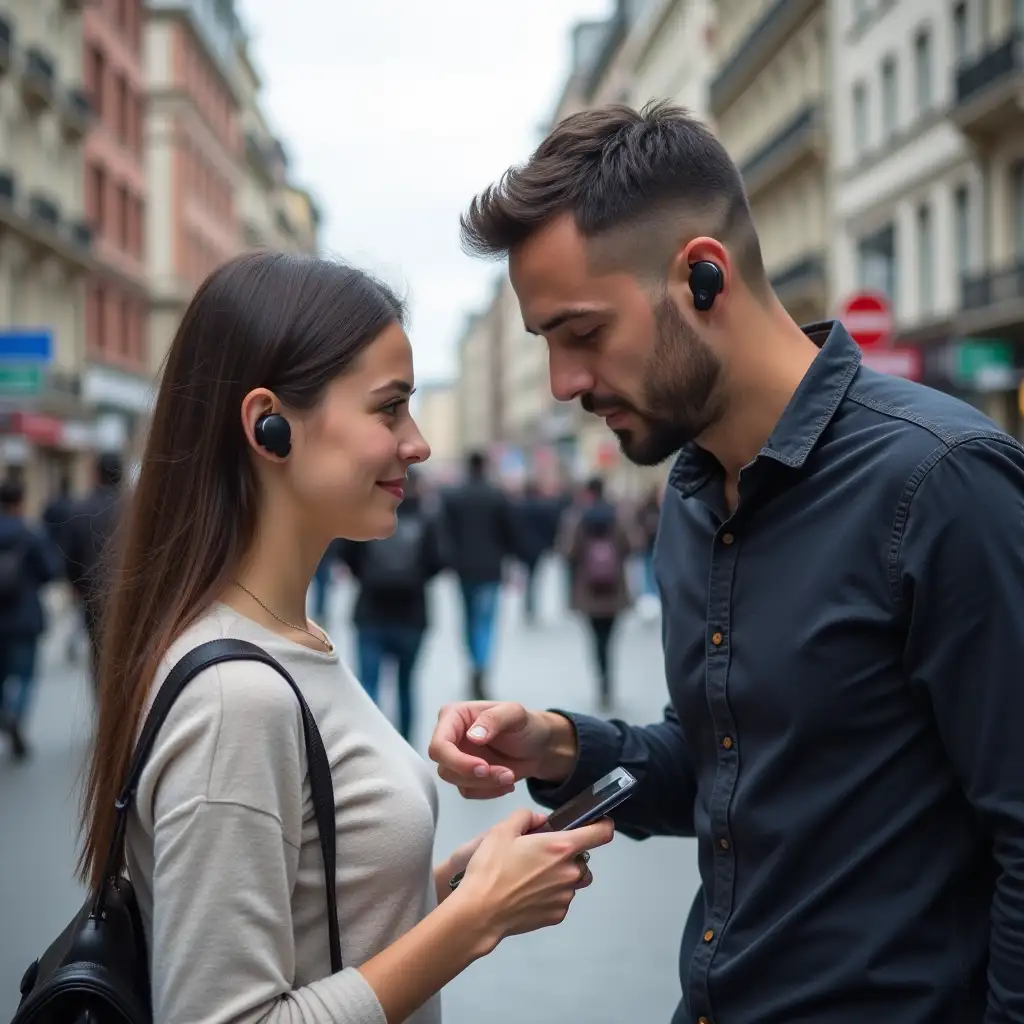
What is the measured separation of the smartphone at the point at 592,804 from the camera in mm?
2186

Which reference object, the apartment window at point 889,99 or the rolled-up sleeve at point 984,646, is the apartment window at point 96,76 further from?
the rolled-up sleeve at point 984,646

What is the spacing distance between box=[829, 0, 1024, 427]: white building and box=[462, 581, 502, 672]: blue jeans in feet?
31.1

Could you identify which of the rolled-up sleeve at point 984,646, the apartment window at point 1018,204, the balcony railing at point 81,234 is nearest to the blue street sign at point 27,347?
the rolled-up sleeve at point 984,646

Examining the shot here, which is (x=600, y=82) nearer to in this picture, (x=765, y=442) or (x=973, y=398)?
(x=973, y=398)

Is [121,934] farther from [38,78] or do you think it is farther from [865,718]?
[38,78]

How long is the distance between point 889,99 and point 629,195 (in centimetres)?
3443

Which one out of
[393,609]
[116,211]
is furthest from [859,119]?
[393,609]

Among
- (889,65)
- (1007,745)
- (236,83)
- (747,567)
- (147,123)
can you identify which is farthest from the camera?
(236,83)

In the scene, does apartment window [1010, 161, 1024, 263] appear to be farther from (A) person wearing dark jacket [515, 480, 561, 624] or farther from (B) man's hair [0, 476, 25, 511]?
(B) man's hair [0, 476, 25, 511]

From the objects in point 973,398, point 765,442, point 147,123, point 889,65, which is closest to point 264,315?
point 765,442

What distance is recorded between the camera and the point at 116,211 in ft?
161

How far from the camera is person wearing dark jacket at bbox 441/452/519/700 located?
1393cm

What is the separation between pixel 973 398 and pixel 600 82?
5602 cm

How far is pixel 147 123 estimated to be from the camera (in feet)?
185
